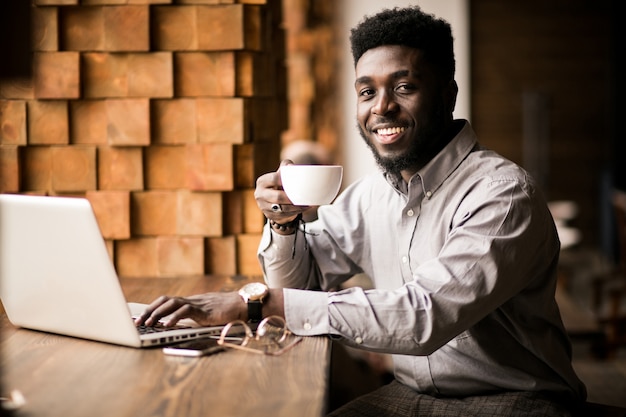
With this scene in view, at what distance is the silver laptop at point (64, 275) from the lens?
128 centimetres

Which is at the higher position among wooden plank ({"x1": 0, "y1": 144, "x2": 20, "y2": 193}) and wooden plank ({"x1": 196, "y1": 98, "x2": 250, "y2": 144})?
wooden plank ({"x1": 196, "y1": 98, "x2": 250, "y2": 144})

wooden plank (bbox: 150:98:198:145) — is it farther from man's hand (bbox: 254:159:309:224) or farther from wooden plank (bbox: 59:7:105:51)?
man's hand (bbox: 254:159:309:224)

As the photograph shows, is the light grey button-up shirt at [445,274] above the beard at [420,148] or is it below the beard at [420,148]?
below

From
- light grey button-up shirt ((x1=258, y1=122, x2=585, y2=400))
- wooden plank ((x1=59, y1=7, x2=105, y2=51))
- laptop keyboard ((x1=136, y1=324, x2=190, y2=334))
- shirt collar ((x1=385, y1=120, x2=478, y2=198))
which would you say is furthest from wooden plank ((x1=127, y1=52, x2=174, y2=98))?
laptop keyboard ((x1=136, y1=324, x2=190, y2=334))

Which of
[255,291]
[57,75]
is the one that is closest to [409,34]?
[255,291]

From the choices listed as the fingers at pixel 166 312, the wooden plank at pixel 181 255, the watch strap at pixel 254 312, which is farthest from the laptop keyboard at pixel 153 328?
the wooden plank at pixel 181 255

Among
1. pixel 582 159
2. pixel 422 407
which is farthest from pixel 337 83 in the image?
pixel 422 407

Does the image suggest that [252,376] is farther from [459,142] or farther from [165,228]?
[165,228]

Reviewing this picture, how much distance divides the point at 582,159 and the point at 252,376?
27.2 feet

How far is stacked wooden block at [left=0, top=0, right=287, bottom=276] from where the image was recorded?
6.95ft

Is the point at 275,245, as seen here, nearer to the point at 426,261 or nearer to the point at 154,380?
the point at 426,261

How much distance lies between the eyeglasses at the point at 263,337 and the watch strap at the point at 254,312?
16 mm

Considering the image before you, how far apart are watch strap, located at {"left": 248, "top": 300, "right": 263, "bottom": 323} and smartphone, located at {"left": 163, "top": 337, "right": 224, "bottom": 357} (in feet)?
0.31

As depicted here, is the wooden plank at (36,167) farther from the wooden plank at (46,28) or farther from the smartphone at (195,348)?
the smartphone at (195,348)
